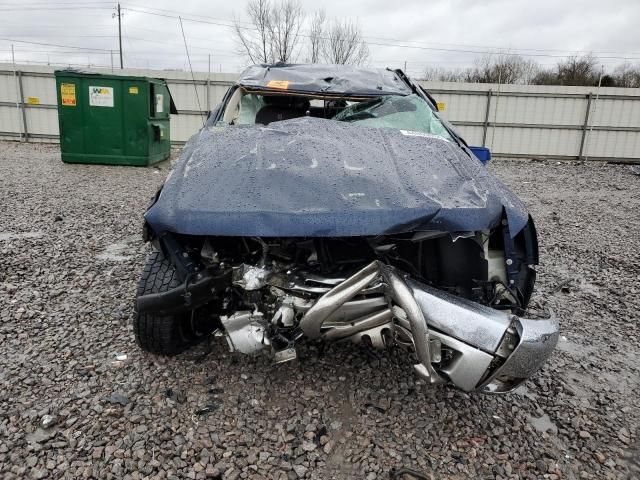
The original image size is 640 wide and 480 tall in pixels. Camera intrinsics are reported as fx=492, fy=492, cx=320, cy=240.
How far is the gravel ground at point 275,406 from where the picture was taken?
6.66 feet

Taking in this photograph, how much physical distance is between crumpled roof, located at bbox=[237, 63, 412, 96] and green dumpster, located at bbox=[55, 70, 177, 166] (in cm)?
632

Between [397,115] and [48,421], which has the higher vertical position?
[397,115]

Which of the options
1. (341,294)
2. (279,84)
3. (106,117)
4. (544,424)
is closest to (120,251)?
(279,84)

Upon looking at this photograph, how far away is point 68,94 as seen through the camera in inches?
373

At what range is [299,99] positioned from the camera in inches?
155

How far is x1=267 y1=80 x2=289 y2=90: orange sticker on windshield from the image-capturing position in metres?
3.61

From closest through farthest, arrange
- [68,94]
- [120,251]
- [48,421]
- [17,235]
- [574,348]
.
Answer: [48,421] → [574,348] → [120,251] → [17,235] → [68,94]

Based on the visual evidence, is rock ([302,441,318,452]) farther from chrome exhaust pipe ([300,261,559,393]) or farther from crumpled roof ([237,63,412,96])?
crumpled roof ([237,63,412,96])

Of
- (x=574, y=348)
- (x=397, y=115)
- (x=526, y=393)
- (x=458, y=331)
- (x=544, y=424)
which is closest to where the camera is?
(x=458, y=331)

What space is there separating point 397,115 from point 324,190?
1546mm

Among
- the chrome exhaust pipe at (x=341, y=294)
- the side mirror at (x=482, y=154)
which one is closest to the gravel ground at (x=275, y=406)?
the chrome exhaust pipe at (x=341, y=294)

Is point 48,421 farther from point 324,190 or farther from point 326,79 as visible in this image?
point 326,79

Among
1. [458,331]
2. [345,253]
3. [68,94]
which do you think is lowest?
[458,331]

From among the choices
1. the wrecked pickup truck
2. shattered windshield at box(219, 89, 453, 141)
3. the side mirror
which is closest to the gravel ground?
the wrecked pickup truck
